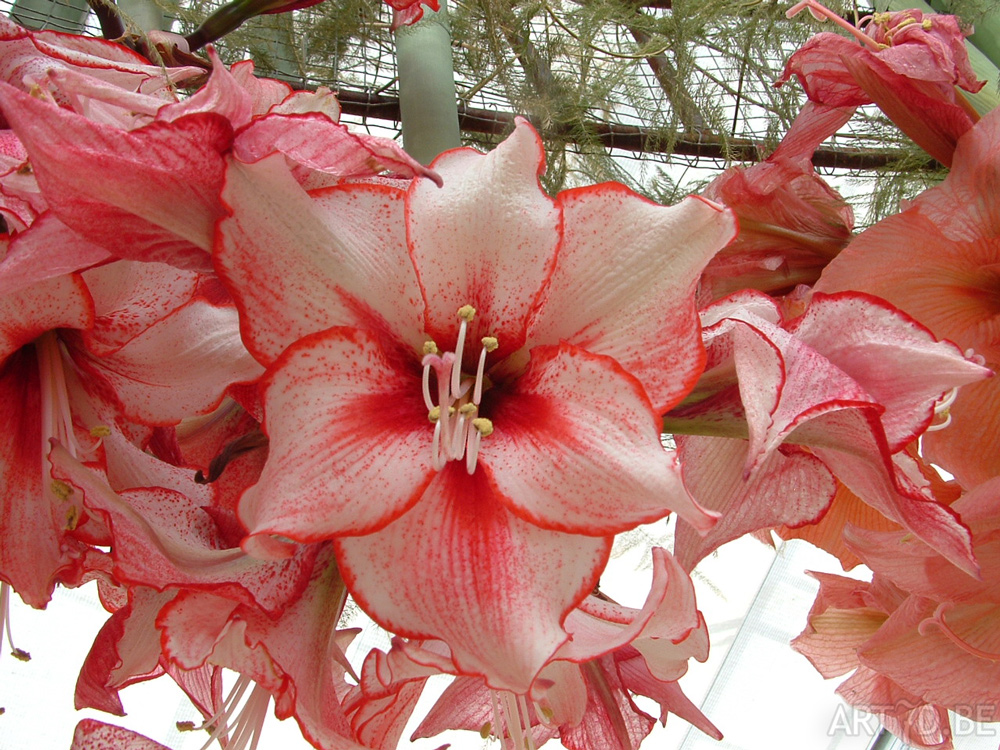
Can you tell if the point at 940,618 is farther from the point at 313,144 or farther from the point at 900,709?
the point at 313,144

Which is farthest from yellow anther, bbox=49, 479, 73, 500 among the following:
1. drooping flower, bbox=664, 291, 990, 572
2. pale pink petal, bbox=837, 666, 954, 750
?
pale pink petal, bbox=837, 666, 954, 750

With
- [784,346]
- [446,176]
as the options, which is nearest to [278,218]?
[446,176]

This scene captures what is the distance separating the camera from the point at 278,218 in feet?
0.92

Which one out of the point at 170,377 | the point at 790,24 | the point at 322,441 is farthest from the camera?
the point at 790,24

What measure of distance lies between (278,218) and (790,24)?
62 centimetres

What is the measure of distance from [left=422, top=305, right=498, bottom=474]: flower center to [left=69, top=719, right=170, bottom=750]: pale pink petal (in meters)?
0.21

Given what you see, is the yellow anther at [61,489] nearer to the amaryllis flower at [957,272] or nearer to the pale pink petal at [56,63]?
the pale pink petal at [56,63]

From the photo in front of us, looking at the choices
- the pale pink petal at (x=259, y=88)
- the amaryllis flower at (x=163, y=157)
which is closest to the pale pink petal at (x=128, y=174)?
the amaryllis flower at (x=163, y=157)

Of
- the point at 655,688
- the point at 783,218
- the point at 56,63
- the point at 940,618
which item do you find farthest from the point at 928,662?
the point at 56,63

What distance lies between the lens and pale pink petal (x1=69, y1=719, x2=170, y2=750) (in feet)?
1.28

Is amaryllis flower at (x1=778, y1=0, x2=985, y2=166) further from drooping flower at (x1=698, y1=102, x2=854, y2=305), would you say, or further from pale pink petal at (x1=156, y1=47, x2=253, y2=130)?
pale pink petal at (x1=156, y1=47, x2=253, y2=130)

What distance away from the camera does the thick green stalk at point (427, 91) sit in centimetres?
44

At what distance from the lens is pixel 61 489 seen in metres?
0.36

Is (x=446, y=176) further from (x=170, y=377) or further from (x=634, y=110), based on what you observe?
(x=634, y=110)
